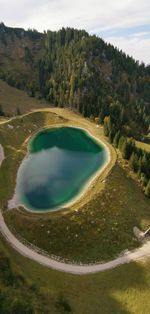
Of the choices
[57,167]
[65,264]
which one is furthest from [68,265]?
[57,167]

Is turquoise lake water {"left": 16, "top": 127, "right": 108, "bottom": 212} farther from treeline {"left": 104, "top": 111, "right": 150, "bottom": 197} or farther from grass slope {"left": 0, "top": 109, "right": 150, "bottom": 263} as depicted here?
treeline {"left": 104, "top": 111, "right": 150, "bottom": 197}

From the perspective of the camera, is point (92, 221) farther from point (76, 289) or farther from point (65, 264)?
point (76, 289)

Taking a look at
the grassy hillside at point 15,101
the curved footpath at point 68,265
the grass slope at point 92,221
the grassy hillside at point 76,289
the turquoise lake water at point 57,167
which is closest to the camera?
the grassy hillside at point 76,289

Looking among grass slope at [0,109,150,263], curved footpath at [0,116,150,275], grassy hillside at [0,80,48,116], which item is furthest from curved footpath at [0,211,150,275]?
grassy hillside at [0,80,48,116]

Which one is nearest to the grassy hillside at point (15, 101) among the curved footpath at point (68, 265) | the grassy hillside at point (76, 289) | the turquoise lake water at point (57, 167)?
the turquoise lake water at point (57, 167)

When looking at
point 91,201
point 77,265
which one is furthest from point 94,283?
point 91,201

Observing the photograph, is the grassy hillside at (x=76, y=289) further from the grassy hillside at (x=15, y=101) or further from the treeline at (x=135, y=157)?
the grassy hillside at (x=15, y=101)
